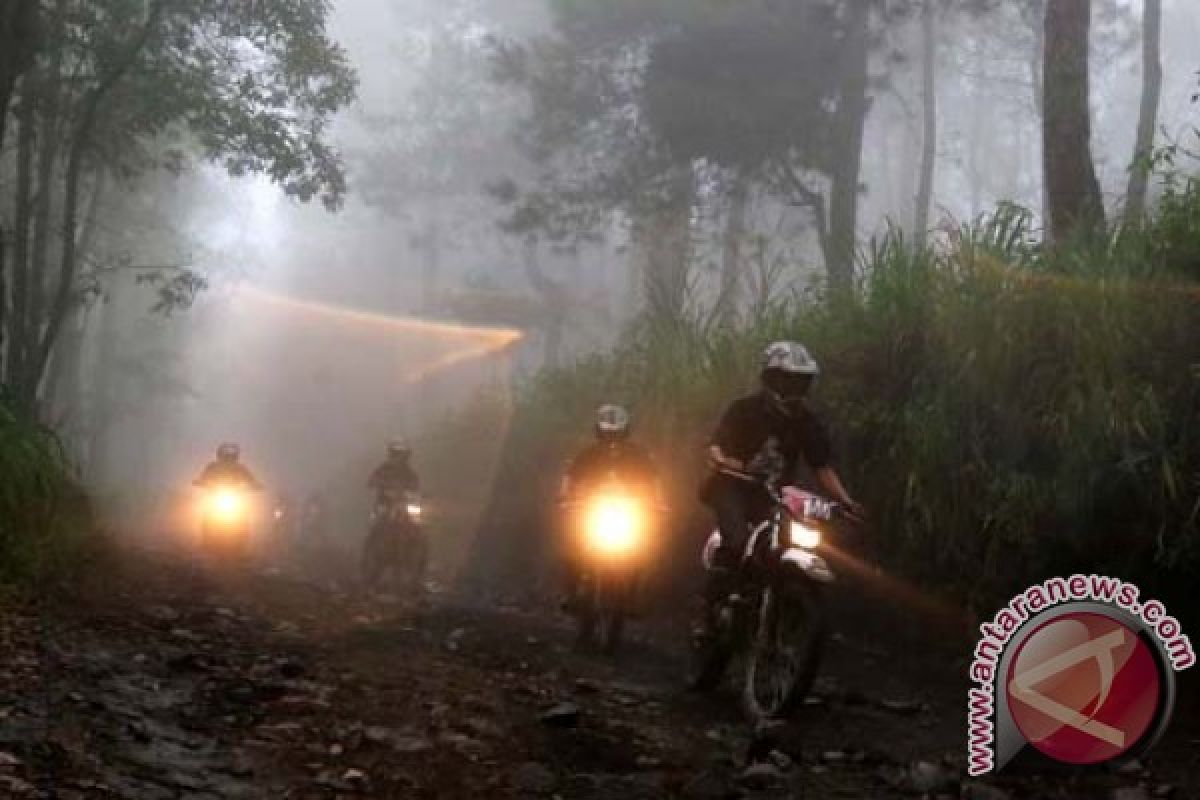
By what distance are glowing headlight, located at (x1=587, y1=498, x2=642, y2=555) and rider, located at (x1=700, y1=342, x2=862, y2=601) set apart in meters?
1.88

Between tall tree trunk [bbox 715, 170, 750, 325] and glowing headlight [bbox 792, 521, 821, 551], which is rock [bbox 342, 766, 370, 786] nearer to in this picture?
glowing headlight [bbox 792, 521, 821, 551]

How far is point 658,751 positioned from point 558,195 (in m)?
18.0

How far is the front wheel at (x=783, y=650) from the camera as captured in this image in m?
6.41

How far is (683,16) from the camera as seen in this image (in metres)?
19.3

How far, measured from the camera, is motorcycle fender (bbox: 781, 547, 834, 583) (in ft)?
20.8

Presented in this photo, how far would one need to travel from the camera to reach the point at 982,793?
17.5ft

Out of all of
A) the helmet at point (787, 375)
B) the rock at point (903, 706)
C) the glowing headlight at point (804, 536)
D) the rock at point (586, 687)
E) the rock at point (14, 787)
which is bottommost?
the rock at point (586, 687)

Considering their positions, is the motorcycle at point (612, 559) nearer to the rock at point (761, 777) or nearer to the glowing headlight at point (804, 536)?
the glowing headlight at point (804, 536)

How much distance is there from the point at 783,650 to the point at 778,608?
0.75 ft

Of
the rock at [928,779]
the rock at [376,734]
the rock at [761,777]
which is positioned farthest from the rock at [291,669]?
the rock at [928,779]

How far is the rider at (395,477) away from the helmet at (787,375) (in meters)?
8.76

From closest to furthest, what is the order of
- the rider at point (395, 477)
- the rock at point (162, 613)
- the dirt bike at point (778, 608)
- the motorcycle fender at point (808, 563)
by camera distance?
the motorcycle fender at point (808, 563) → the dirt bike at point (778, 608) → the rock at point (162, 613) → the rider at point (395, 477)

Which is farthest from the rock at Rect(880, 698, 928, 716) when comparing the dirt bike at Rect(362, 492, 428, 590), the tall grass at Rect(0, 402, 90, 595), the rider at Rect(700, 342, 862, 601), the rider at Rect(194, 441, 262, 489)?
the rider at Rect(194, 441, 262, 489)

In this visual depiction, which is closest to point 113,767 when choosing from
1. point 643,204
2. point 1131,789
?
point 1131,789
